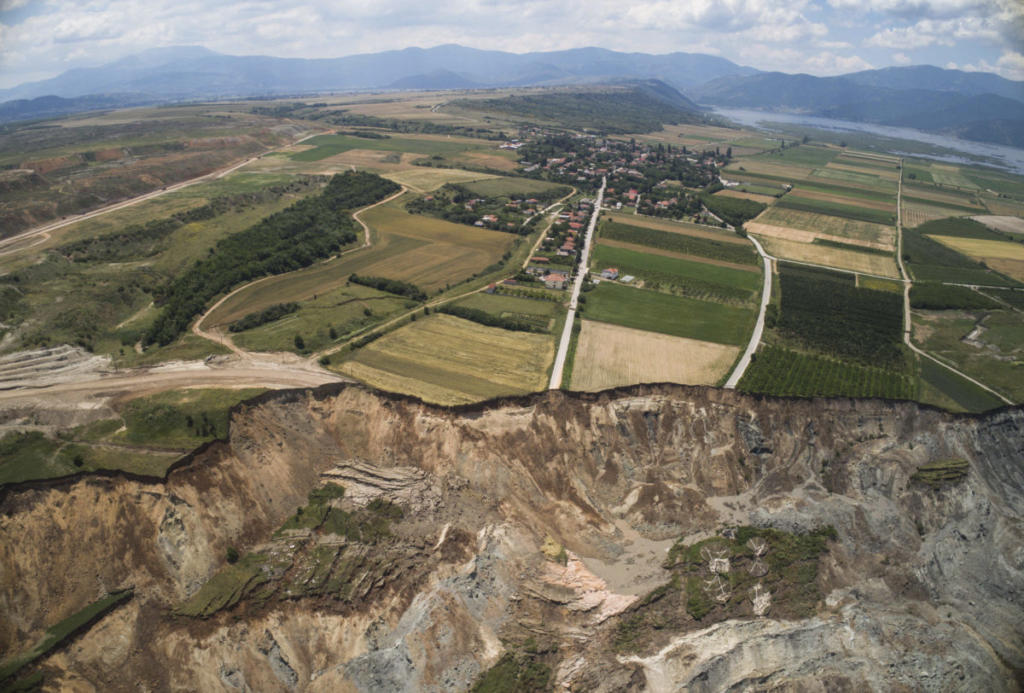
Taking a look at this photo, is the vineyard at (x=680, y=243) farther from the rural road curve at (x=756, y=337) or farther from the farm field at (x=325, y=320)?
the farm field at (x=325, y=320)

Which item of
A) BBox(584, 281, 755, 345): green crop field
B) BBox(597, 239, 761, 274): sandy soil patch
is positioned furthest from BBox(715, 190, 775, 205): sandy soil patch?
BBox(584, 281, 755, 345): green crop field

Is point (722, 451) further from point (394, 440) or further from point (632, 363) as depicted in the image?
point (394, 440)

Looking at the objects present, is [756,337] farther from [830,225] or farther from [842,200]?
[842,200]

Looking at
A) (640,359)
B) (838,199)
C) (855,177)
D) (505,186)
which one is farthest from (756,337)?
(855,177)

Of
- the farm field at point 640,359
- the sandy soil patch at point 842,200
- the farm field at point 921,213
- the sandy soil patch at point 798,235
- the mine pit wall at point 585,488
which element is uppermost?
the sandy soil patch at point 842,200

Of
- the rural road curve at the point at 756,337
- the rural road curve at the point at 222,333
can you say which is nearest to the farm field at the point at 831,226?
the rural road curve at the point at 756,337
